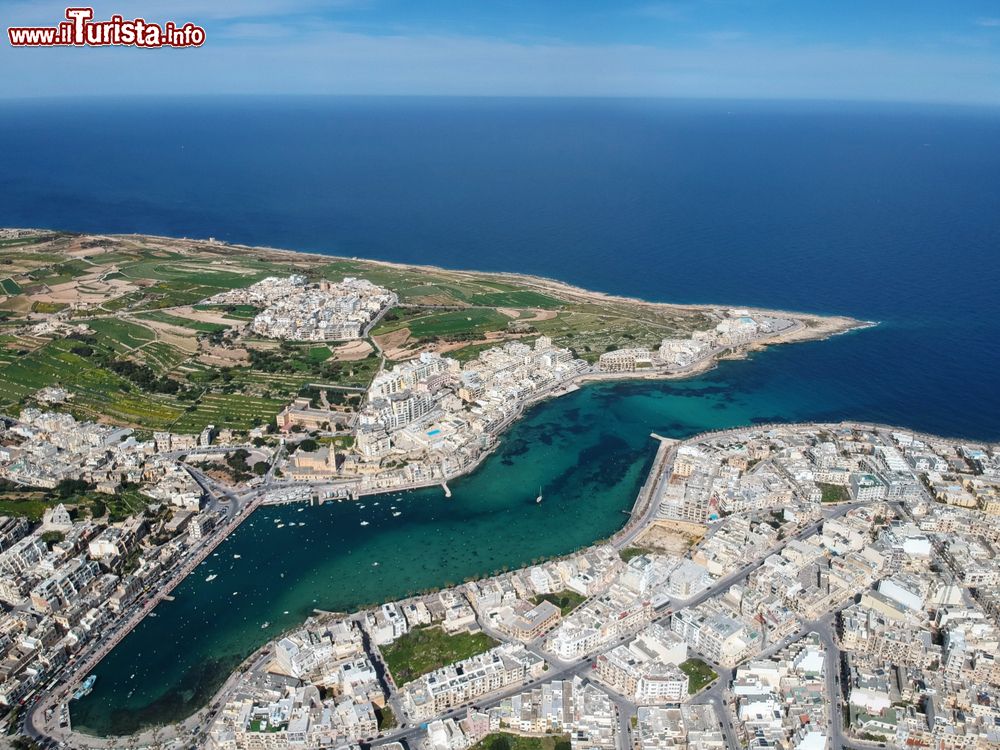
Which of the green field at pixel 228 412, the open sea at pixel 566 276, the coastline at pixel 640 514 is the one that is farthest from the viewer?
the green field at pixel 228 412

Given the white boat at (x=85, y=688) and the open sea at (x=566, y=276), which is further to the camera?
the open sea at (x=566, y=276)

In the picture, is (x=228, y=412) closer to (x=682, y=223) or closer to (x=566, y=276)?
(x=566, y=276)

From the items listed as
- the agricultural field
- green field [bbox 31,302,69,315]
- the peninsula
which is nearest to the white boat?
the peninsula

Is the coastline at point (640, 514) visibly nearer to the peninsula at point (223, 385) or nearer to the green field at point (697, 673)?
the peninsula at point (223, 385)

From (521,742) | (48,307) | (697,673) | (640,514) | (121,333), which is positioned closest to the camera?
(521,742)

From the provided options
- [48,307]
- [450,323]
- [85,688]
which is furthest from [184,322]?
[85,688]

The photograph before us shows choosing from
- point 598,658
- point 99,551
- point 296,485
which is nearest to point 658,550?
point 598,658

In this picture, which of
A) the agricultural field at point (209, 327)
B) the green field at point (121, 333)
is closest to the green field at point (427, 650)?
the agricultural field at point (209, 327)

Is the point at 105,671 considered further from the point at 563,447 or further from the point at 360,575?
the point at 563,447
